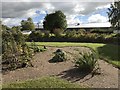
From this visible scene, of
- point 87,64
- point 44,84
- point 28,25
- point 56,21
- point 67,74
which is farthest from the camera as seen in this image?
point 28,25

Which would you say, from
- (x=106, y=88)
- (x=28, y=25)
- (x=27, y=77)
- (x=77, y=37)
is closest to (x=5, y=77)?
(x=27, y=77)

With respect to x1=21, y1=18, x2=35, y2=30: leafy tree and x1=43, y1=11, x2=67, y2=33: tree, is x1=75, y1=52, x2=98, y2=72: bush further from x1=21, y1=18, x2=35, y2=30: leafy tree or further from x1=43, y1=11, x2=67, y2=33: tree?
x1=21, y1=18, x2=35, y2=30: leafy tree

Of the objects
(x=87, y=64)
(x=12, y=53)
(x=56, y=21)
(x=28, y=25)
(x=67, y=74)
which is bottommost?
(x=67, y=74)

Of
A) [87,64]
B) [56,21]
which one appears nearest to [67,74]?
[87,64]

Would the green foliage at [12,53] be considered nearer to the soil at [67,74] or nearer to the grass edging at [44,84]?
the soil at [67,74]

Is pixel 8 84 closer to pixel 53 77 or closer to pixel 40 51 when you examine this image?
pixel 53 77

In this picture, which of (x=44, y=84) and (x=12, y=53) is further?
(x=12, y=53)

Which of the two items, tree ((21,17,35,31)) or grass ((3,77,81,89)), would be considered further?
tree ((21,17,35,31))

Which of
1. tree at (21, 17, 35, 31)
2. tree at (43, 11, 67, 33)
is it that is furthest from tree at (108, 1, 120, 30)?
tree at (21, 17, 35, 31)

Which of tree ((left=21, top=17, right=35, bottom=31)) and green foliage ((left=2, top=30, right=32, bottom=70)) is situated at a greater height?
tree ((left=21, top=17, right=35, bottom=31))

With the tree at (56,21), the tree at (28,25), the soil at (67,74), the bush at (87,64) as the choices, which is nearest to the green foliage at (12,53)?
the soil at (67,74)

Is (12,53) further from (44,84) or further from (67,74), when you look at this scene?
(44,84)

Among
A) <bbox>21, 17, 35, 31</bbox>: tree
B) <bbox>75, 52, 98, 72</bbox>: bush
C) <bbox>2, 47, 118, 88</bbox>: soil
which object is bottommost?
<bbox>2, 47, 118, 88</bbox>: soil

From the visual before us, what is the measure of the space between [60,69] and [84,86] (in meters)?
2.87
